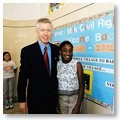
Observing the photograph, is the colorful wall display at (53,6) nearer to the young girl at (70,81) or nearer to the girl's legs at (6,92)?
the young girl at (70,81)

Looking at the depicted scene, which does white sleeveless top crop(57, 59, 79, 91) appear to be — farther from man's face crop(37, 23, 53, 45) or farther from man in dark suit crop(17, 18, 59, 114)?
man's face crop(37, 23, 53, 45)

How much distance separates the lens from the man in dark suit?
1744 millimetres

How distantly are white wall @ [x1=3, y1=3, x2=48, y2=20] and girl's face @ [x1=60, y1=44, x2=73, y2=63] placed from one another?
333 mm

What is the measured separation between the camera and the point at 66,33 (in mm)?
1767

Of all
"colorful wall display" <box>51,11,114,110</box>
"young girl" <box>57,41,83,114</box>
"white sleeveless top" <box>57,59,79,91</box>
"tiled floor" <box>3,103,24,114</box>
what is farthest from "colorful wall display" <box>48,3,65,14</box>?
"tiled floor" <box>3,103,24,114</box>

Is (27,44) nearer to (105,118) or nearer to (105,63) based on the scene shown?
(105,63)

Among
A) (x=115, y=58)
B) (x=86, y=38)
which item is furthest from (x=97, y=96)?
(x=86, y=38)

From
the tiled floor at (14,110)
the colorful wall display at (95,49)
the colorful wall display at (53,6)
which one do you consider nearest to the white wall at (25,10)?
the colorful wall display at (53,6)

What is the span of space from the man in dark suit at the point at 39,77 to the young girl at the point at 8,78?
0.07m

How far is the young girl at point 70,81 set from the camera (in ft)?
5.73

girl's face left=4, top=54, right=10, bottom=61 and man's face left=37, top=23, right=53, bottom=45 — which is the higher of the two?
man's face left=37, top=23, right=53, bottom=45

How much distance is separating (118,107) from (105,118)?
0.15m

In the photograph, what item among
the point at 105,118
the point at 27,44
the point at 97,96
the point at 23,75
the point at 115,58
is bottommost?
the point at 105,118

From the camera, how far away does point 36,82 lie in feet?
5.71
